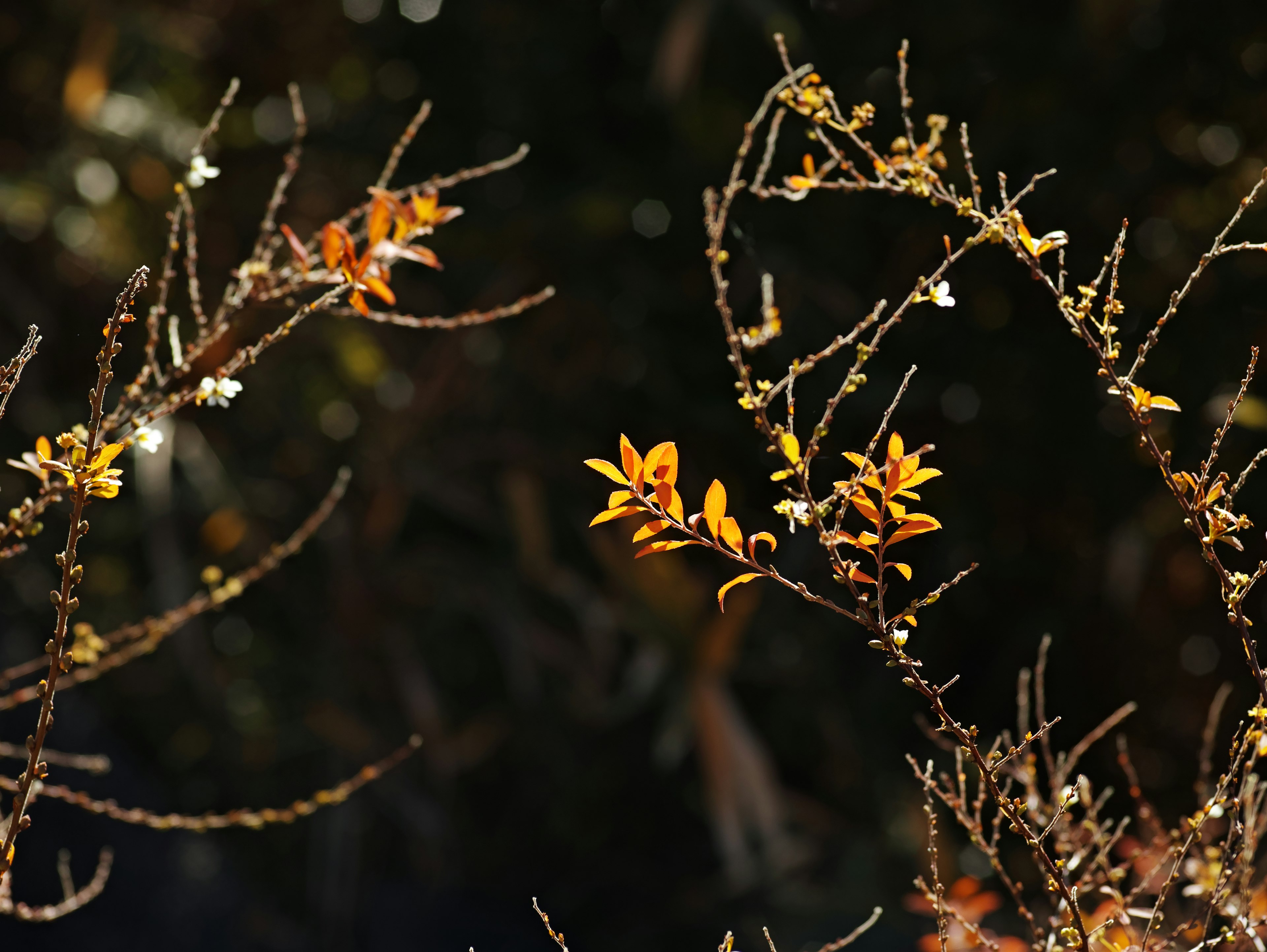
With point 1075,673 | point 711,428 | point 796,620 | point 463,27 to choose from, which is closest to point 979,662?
point 1075,673

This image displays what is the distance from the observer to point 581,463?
12.9ft

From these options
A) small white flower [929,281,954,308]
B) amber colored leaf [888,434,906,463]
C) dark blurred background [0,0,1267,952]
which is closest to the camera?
amber colored leaf [888,434,906,463]

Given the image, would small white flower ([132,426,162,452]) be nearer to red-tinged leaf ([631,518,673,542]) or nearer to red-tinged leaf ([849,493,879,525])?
red-tinged leaf ([631,518,673,542])

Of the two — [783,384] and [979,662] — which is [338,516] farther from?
[783,384]

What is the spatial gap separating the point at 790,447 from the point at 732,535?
0.08 meters

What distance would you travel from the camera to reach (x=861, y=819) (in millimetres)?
3859

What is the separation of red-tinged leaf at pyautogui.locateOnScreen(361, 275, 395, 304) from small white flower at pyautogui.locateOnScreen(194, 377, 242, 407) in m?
0.16

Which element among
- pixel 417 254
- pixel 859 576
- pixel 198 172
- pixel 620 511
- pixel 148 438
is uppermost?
pixel 198 172

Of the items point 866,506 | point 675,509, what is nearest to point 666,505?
point 675,509

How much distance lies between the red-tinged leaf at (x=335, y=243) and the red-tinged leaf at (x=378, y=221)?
2 cm

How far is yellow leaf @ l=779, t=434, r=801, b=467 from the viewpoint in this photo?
740 millimetres

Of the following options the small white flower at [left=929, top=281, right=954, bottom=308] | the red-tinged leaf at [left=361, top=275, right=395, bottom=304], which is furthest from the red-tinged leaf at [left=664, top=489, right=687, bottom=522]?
the red-tinged leaf at [left=361, top=275, right=395, bottom=304]

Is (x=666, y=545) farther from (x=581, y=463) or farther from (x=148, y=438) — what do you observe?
(x=581, y=463)

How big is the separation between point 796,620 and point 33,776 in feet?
10.7
